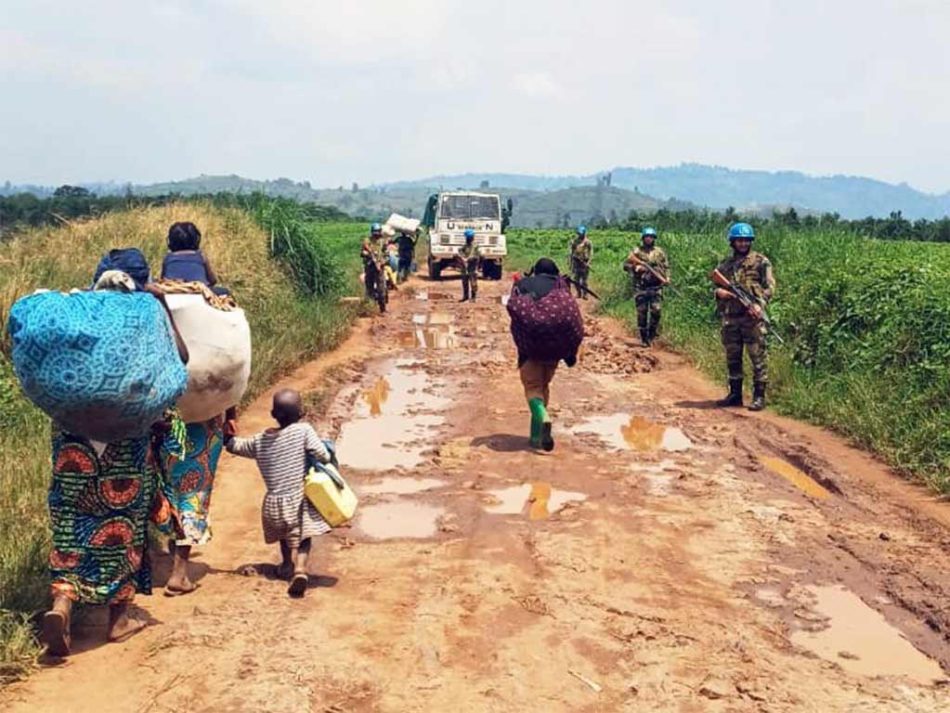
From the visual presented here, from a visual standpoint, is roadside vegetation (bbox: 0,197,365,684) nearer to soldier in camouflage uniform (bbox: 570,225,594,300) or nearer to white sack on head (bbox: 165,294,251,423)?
white sack on head (bbox: 165,294,251,423)

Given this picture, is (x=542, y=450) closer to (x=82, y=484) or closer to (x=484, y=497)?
(x=484, y=497)

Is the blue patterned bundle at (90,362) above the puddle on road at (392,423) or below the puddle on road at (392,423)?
above

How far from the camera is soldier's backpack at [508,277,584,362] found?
8.12 meters

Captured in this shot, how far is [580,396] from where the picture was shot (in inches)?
436

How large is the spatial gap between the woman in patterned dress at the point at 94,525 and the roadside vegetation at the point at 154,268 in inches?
8.7

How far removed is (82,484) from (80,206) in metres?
19.0

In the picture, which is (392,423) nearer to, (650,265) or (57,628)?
(57,628)

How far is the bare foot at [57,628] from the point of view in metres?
4.27

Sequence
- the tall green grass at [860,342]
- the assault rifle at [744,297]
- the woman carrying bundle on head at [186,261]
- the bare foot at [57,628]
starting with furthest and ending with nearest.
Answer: the assault rifle at [744,297] → the tall green grass at [860,342] → the woman carrying bundle on head at [186,261] → the bare foot at [57,628]

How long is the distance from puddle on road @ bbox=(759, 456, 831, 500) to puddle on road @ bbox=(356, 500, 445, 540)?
2.84 metres

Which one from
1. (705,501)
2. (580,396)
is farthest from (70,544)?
(580,396)

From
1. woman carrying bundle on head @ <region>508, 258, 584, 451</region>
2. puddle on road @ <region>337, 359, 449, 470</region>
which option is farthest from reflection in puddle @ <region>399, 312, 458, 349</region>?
woman carrying bundle on head @ <region>508, 258, 584, 451</region>

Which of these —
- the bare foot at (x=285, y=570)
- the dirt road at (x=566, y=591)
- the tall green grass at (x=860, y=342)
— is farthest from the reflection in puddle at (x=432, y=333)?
the bare foot at (x=285, y=570)

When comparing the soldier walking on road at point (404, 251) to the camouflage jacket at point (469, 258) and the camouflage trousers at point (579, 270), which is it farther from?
the camouflage trousers at point (579, 270)
